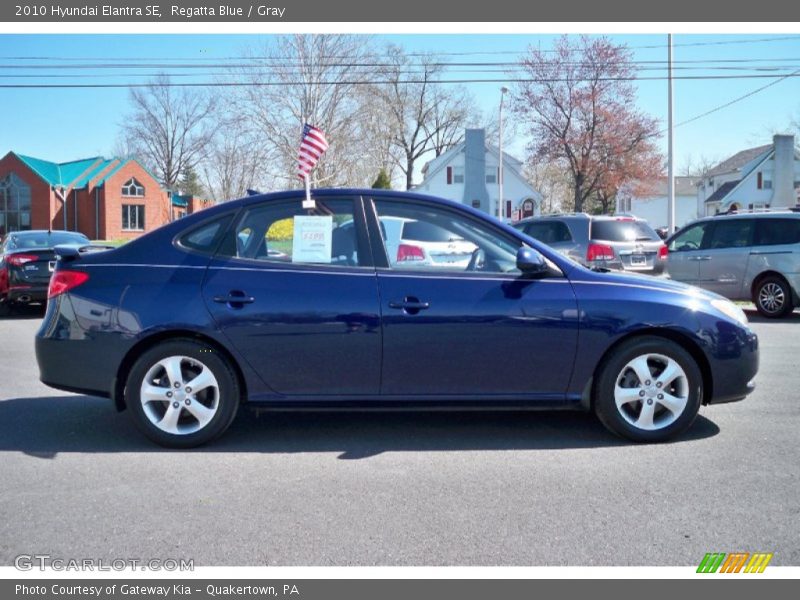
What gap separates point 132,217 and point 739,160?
52102 mm

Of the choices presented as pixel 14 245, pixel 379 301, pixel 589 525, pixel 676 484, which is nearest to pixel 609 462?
pixel 676 484

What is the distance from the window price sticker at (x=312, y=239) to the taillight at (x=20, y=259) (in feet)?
30.1

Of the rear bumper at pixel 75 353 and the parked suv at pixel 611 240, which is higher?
the parked suv at pixel 611 240

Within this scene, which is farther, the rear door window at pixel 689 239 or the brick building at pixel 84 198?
the brick building at pixel 84 198

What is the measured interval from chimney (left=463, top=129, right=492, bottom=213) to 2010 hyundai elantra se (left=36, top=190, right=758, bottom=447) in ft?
167

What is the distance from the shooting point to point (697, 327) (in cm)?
505

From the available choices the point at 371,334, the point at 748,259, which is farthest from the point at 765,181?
the point at 371,334

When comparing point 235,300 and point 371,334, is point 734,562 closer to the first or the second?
point 371,334

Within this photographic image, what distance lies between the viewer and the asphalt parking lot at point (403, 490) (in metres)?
3.57

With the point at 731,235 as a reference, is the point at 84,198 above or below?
above

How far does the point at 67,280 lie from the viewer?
5.14 m

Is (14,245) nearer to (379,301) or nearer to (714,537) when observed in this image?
(379,301)

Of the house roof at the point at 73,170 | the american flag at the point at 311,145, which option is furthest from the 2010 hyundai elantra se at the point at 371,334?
the house roof at the point at 73,170

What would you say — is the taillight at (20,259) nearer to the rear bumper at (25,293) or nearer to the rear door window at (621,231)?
the rear bumper at (25,293)
